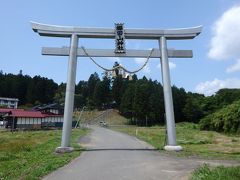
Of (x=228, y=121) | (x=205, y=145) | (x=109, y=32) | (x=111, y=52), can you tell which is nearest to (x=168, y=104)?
(x=111, y=52)

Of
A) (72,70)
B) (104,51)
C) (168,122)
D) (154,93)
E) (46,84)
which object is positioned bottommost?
(168,122)

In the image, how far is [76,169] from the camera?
37.9 feet

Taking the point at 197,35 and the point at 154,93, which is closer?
the point at 197,35

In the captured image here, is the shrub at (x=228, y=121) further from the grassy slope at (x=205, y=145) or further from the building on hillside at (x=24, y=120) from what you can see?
the building on hillside at (x=24, y=120)

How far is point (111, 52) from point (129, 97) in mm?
67979

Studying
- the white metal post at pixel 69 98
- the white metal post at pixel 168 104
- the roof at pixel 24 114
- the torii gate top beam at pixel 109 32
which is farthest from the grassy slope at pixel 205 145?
the roof at pixel 24 114

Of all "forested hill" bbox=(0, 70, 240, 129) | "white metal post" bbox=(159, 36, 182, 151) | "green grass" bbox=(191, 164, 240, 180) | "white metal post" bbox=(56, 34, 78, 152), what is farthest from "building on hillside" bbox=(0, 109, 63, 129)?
"green grass" bbox=(191, 164, 240, 180)

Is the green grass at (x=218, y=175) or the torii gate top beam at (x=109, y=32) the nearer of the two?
the green grass at (x=218, y=175)

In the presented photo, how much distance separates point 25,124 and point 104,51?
45395mm

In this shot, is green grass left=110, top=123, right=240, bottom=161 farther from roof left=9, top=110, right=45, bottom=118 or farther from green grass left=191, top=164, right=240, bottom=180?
roof left=9, top=110, right=45, bottom=118

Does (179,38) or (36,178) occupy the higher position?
(179,38)

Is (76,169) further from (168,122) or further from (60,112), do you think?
(60,112)

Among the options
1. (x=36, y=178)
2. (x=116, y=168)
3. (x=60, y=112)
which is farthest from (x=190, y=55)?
(x=60, y=112)

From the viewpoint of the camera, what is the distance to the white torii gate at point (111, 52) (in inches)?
719
